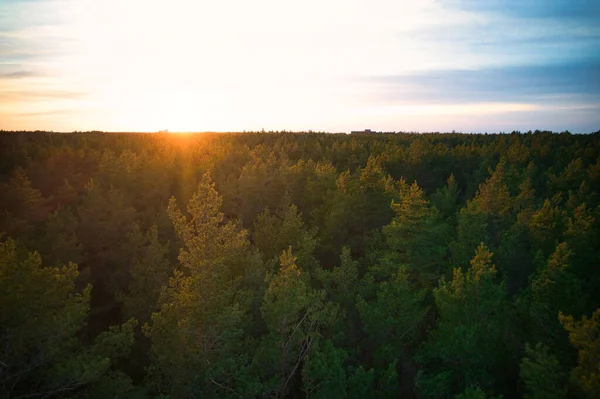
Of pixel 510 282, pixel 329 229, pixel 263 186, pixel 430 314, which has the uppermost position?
pixel 263 186

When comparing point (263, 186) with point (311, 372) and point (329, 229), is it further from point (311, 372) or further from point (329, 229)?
point (311, 372)

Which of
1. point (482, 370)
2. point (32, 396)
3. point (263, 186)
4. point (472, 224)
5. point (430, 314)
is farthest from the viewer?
point (263, 186)

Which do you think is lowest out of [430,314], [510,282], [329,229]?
[430,314]

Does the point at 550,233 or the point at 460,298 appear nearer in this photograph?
the point at 460,298

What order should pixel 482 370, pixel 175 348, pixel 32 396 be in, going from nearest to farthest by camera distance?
pixel 32 396 < pixel 175 348 < pixel 482 370

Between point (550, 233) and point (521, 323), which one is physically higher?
→ point (550, 233)

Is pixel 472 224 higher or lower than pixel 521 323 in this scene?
higher

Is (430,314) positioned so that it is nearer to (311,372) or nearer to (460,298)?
(460,298)

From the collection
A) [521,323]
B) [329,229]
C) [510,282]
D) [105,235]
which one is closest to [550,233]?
[510,282]

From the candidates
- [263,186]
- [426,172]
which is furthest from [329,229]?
[426,172]
